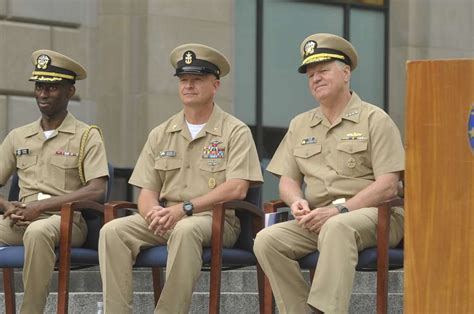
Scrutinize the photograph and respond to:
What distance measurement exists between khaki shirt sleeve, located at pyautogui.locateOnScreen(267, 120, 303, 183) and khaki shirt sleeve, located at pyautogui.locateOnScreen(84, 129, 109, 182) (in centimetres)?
103

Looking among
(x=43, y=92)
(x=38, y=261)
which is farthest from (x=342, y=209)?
(x=43, y=92)

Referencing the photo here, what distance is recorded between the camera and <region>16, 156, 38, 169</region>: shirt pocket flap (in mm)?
7766

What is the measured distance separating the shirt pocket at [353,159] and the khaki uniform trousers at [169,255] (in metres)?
0.72

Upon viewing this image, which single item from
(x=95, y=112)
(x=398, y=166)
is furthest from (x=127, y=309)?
(x=95, y=112)

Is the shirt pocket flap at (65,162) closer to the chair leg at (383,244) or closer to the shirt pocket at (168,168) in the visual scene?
the shirt pocket at (168,168)

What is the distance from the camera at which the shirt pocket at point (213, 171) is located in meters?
7.23

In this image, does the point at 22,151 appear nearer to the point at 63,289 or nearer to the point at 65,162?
the point at 65,162

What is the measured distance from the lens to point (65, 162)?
7.69 metres

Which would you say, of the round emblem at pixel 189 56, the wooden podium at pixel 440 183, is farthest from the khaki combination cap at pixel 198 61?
the wooden podium at pixel 440 183

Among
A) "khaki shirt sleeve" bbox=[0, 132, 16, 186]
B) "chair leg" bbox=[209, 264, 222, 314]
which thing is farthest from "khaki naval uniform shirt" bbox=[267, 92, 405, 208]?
"khaki shirt sleeve" bbox=[0, 132, 16, 186]

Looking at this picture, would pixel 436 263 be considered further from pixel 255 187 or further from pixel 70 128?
pixel 70 128

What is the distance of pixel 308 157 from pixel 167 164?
2.73 feet

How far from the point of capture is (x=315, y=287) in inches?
248

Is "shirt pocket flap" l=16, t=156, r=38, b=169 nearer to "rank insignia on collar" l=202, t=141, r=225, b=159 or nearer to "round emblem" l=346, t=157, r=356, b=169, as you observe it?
"rank insignia on collar" l=202, t=141, r=225, b=159
